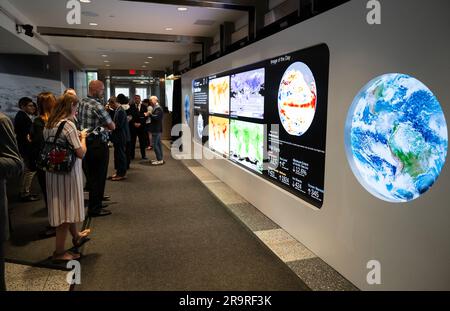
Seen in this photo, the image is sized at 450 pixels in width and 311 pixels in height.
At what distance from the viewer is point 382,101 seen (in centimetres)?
221

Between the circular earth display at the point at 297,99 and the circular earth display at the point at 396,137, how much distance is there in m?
0.63

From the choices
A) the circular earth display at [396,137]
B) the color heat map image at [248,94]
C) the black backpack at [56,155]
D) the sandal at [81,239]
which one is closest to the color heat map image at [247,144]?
the color heat map image at [248,94]

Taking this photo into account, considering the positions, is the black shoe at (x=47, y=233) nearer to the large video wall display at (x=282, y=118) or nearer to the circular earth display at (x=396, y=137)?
the large video wall display at (x=282, y=118)

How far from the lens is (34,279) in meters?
2.63

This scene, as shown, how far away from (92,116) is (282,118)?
7.01 feet

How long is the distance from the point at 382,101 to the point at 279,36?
1.76m

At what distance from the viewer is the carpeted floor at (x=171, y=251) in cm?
262

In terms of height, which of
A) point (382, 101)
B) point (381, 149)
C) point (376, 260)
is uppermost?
point (382, 101)

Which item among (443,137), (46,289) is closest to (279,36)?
(443,137)

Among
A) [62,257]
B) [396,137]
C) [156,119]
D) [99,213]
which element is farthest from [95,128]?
[156,119]

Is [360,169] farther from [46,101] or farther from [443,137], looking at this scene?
[46,101]

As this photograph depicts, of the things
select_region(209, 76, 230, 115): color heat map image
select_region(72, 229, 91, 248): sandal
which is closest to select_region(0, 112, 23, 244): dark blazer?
select_region(72, 229, 91, 248): sandal

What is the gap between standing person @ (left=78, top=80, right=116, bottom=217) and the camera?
3.75m
